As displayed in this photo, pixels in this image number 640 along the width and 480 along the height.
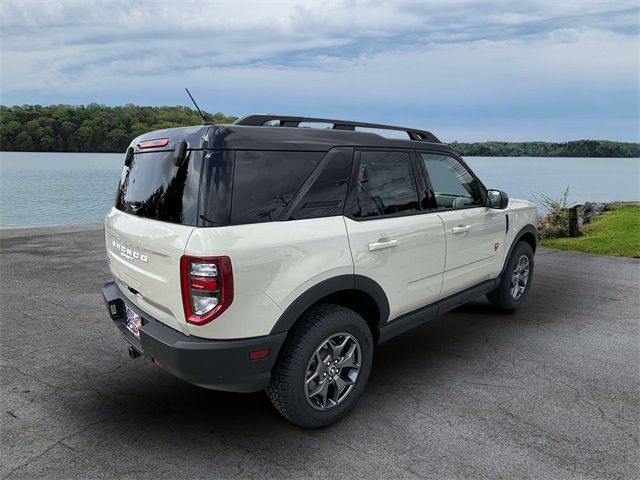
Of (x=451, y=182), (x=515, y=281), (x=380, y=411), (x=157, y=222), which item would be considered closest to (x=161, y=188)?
(x=157, y=222)

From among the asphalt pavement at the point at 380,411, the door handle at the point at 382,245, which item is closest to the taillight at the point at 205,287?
the asphalt pavement at the point at 380,411

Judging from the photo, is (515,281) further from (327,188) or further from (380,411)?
(327,188)

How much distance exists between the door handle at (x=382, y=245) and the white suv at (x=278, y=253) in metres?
0.01

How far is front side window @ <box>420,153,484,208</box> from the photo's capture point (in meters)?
3.89

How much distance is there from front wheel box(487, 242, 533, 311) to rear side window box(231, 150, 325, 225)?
9.93ft

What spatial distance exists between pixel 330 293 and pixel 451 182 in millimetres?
1990

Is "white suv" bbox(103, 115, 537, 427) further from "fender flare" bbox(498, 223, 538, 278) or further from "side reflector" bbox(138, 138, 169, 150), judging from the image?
"fender flare" bbox(498, 223, 538, 278)

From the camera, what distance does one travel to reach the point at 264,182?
8.71ft

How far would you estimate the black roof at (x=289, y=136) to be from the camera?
8.41 feet

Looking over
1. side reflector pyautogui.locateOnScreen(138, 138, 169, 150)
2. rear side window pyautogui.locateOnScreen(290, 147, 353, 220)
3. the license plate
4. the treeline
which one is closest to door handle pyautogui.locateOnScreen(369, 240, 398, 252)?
rear side window pyautogui.locateOnScreen(290, 147, 353, 220)

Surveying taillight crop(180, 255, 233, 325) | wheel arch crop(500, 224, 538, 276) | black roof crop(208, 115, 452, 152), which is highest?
black roof crop(208, 115, 452, 152)

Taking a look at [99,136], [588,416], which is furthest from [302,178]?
[99,136]

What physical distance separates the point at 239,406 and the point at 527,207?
→ 3.72 meters

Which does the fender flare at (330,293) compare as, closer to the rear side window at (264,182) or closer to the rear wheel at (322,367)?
the rear wheel at (322,367)
